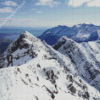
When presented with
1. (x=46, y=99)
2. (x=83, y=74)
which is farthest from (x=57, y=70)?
(x=83, y=74)

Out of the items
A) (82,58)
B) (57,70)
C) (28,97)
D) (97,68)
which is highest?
(28,97)

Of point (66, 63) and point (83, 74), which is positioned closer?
point (66, 63)

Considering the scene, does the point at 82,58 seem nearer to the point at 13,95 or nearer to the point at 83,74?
the point at 83,74

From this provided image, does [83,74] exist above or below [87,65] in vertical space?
below

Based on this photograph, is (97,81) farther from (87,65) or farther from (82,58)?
(82,58)

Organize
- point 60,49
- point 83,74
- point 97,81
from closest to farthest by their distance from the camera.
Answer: point 97,81 < point 83,74 < point 60,49

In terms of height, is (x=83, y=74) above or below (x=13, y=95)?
below

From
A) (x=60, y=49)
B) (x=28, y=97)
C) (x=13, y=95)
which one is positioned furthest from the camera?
(x=60, y=49)

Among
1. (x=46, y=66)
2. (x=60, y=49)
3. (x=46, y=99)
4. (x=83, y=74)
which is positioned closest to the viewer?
(x=46, y=99)

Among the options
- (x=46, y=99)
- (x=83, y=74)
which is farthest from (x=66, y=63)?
(x=46, y=99)
